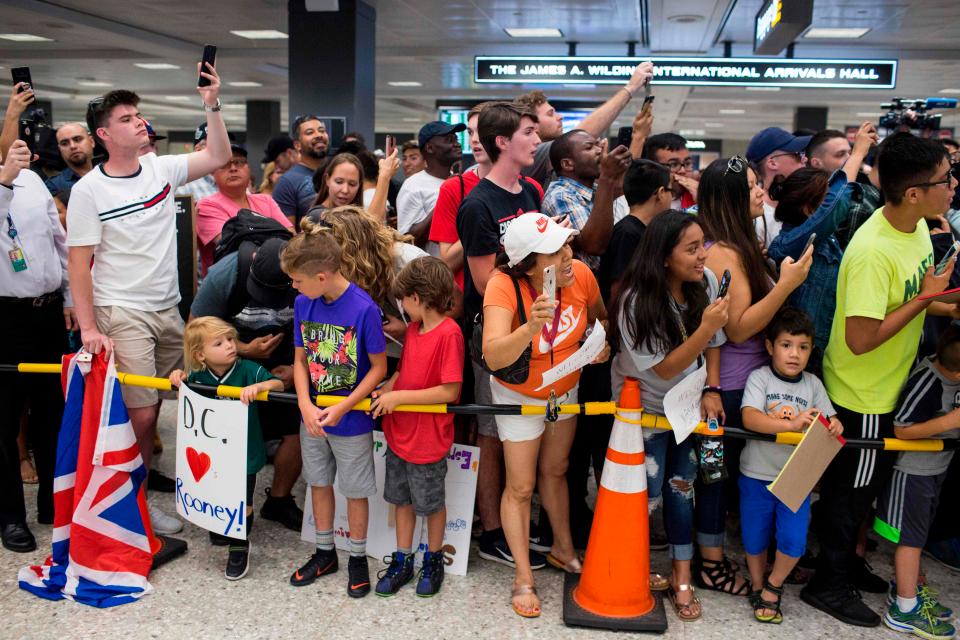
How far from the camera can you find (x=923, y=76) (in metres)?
14.8

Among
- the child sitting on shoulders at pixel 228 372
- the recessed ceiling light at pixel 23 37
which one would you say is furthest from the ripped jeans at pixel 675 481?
the recessed ceiling light at pixel 23 37

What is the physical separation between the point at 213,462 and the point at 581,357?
5.53ft

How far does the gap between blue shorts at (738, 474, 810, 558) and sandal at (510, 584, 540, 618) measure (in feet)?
3.01

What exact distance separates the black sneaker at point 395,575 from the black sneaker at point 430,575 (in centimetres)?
6

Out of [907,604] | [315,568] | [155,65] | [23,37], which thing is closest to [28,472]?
[315,568]

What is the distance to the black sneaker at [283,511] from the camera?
13.3ft

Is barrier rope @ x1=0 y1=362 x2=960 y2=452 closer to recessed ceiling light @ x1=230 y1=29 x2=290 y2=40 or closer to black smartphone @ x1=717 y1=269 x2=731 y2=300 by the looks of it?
black smartphone @ x1=717 y1=269 x2=731 y2=300

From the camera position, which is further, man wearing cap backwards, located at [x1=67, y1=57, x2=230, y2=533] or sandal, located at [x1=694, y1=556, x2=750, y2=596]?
man wearing cap backwards, located at [x1=67, y1=57, x2=230, y2=533]

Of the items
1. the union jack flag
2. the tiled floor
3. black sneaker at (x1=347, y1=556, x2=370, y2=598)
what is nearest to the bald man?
the union jack flag

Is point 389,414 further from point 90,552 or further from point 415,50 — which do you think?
point 415,50

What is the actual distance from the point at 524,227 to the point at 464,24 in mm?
9300

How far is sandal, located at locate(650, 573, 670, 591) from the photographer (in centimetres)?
339

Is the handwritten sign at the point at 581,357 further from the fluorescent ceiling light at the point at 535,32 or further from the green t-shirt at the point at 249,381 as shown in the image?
the fluorescent ceiling light at the point at 535,32

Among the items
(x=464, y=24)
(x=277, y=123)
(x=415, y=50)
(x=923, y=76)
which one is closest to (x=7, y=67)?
A: (x=277, y=123)
